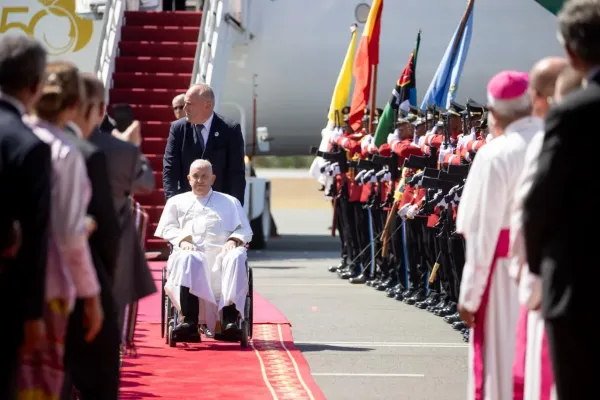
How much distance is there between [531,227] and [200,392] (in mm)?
3504

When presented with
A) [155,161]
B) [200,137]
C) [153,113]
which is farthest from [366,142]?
[153,113]

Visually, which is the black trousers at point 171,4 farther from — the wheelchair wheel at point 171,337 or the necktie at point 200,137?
the wheelchair wheel at point 171,337

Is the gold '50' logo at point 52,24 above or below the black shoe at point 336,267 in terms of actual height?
above

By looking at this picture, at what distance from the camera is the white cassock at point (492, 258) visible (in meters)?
4.93

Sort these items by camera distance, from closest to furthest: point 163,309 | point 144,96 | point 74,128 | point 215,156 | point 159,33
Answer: point 74,128 → point 163,309 → point 215,156 → point 144,96 → point 159,33

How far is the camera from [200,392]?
691 cm

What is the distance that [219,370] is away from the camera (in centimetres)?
766

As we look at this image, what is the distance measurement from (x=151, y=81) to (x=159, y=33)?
105 cm

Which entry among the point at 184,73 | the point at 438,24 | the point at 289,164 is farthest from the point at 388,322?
the point at 289,164

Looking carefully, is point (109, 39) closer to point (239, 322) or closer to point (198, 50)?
point (198, 50)

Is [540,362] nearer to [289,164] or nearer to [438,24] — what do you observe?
[438,24]

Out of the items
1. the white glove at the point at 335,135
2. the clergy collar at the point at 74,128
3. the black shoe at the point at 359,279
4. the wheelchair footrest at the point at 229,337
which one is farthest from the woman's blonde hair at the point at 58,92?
the white glove at the point at 335,135

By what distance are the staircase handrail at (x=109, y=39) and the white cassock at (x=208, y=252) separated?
8827 millimetres

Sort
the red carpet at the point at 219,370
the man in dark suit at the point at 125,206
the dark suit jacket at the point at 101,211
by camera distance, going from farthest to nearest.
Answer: the red carpet at the point at 219,370, the man in dark suit at the point at 125,206, the dark suit jacket at the point at 101,211
